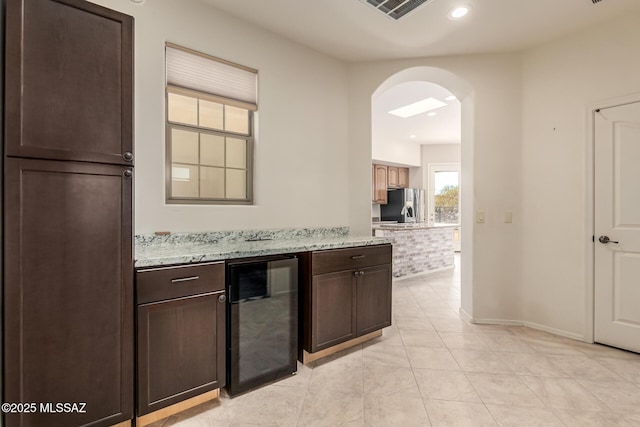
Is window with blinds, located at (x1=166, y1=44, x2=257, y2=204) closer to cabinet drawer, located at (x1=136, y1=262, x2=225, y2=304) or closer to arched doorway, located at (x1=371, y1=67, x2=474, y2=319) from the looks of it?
cabinet drawer, located at (x1=136, y1=262, x2=225, y2=304)

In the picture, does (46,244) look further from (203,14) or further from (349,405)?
(203,14)

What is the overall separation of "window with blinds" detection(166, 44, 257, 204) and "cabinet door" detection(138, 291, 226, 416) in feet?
3.27

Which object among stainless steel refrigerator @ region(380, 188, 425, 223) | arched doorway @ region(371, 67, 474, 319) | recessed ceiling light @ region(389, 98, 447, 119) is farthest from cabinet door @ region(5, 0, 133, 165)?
stainless steel refrigerator @ region(380, 188, 425, 223)

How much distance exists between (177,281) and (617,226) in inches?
140

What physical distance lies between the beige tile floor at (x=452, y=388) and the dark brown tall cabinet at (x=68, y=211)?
1.96 ft

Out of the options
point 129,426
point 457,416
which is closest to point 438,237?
point 457,416

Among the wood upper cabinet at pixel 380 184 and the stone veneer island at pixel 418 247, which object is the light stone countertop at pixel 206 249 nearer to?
the stone veneer island at pixel 418 247

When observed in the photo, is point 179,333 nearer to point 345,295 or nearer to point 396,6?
point 345,295

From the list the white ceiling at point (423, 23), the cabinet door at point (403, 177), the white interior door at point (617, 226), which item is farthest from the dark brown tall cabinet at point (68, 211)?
the cabinet door at point (403, 177)

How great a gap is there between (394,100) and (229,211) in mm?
3546

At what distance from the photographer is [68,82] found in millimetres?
1450

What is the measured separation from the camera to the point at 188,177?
252 centimetres

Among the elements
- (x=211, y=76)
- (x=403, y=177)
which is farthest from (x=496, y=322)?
(x=403, y=177)

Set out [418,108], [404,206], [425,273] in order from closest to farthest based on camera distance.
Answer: [418,108]
[425,273]
[404,206]
